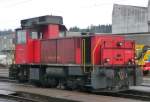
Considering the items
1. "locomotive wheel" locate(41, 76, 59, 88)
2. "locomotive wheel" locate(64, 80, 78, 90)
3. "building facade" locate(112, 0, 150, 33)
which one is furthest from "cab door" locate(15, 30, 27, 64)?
"building facade" locate(112, 0, 150, 33)

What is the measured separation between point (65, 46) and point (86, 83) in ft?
7.91

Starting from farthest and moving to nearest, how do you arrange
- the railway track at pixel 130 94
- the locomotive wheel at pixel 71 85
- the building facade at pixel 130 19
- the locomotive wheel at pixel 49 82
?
1. the building facade at pixel 130 19
2. the locomotive wheel at pixel 49 82
3. the locomotive wheel at pixel 71 85
4. the railway track at pixel 130 94

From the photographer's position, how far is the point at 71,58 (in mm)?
18000

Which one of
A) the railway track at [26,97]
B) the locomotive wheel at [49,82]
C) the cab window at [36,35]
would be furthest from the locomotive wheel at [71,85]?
the cab window at [36,35]

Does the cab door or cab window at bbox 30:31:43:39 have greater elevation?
cab window at bbox 30:31:43:39

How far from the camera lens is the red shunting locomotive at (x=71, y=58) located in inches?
659

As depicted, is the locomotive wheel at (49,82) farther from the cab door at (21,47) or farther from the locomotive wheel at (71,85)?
the cab door at (21,47)

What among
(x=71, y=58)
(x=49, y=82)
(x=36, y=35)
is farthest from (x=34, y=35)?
(x=71, y=58)

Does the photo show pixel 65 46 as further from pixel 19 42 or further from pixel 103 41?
pixel 19 42

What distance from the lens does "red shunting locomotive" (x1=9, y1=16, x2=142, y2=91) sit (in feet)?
54.9

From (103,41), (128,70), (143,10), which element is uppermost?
(143,10)

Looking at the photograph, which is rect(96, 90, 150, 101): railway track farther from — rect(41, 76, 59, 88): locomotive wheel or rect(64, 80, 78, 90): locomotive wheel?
rect(41, 76, 59, 88): locomotive wheel

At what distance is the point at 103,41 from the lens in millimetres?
16844

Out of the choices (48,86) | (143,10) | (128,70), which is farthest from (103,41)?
(143,10)
